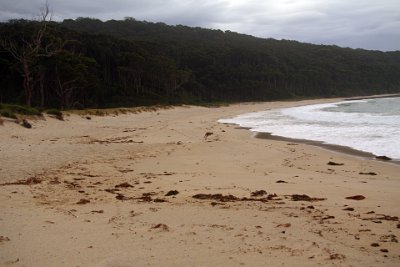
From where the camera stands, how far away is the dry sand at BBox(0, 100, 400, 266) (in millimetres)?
4086

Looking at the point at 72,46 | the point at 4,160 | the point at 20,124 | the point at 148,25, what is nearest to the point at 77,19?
the point at 148,25

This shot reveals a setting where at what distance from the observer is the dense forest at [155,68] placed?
3912cm

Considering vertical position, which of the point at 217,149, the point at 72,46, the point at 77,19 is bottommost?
the point at 217,149

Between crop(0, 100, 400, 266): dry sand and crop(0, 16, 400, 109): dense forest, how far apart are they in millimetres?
21626

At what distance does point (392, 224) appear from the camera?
16.3ft

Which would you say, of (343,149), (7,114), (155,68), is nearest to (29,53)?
(7,114)

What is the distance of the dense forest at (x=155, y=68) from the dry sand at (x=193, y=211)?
21.6 metres

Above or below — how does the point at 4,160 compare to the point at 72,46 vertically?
below

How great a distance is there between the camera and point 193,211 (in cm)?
575

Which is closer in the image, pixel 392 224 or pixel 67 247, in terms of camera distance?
pixel 67 247

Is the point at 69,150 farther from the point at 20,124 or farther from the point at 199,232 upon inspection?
the point at 199,232

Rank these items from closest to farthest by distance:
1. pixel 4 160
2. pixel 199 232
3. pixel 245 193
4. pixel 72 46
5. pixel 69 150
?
pixel 199 232, pixel 245 193, pixel 4 160, pixel 69 150, pixel 72 46

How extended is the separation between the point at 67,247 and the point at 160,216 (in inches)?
58.6

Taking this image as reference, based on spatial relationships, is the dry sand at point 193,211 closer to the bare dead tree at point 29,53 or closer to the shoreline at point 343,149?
the shoreline at point 343,149
